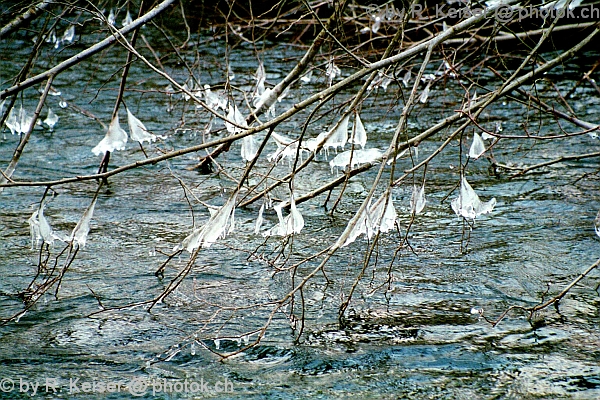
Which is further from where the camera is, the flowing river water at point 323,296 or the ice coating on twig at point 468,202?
the ice coating on twig at point 468,202

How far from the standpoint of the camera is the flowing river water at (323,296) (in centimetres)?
317

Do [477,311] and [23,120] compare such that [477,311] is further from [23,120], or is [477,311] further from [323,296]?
[23,120]

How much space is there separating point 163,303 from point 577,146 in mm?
3438

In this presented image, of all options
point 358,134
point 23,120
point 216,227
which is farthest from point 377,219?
point 23,120

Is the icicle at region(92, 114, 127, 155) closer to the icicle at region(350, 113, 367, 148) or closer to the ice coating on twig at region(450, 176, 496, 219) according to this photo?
the icicle at region(350, 113, 367, 148)

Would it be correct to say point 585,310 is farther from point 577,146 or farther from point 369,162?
point 577,146

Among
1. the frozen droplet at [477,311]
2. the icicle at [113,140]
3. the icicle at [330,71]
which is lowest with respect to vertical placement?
the frozen droplet at [477,311]

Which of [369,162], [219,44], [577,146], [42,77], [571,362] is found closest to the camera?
[571,362]

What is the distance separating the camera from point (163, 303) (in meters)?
3.79

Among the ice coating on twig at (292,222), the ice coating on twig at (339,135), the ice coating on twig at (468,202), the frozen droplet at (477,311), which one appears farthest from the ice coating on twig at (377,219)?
the frozen droplet at (477,311)

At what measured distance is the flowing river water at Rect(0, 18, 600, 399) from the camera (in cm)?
317

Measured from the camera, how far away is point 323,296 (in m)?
3.85

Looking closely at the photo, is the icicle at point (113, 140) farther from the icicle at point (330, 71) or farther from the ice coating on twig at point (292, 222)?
the icicle at point (330, 71)

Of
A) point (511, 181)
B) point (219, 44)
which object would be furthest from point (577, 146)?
point (219, 44)
